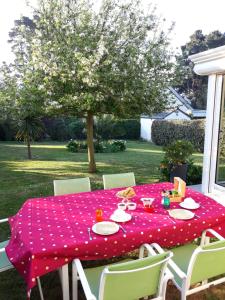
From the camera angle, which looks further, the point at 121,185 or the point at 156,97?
the point at 156,97

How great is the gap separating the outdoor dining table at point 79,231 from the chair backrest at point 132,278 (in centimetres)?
45

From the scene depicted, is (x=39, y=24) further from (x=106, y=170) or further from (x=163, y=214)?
(x=163, y=214)

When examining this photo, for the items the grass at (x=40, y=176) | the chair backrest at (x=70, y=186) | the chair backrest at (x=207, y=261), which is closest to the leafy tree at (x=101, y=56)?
the grass at (x=40, y=176)

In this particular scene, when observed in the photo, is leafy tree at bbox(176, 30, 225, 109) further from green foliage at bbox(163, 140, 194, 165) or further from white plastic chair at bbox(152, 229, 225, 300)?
white plastic chair at bbox(152, 229, 225, 300)

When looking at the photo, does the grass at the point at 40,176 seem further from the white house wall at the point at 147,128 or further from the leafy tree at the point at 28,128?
the white house wall at the point at 147,128

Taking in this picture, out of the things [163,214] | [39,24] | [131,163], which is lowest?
[131,163]

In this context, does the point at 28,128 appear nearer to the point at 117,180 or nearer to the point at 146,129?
the point at 117,180

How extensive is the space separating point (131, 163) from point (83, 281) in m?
9.81

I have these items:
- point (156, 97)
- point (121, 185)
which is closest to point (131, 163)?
point (156, 97)

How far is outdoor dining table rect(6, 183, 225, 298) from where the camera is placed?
2.38m

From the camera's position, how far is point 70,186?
4215 millimetres

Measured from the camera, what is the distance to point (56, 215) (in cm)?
306

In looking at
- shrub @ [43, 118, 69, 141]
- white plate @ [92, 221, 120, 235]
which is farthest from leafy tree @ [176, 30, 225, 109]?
white plate @ [92, 221, 120, 235]

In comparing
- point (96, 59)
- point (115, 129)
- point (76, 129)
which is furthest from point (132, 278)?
point (76, 129)
